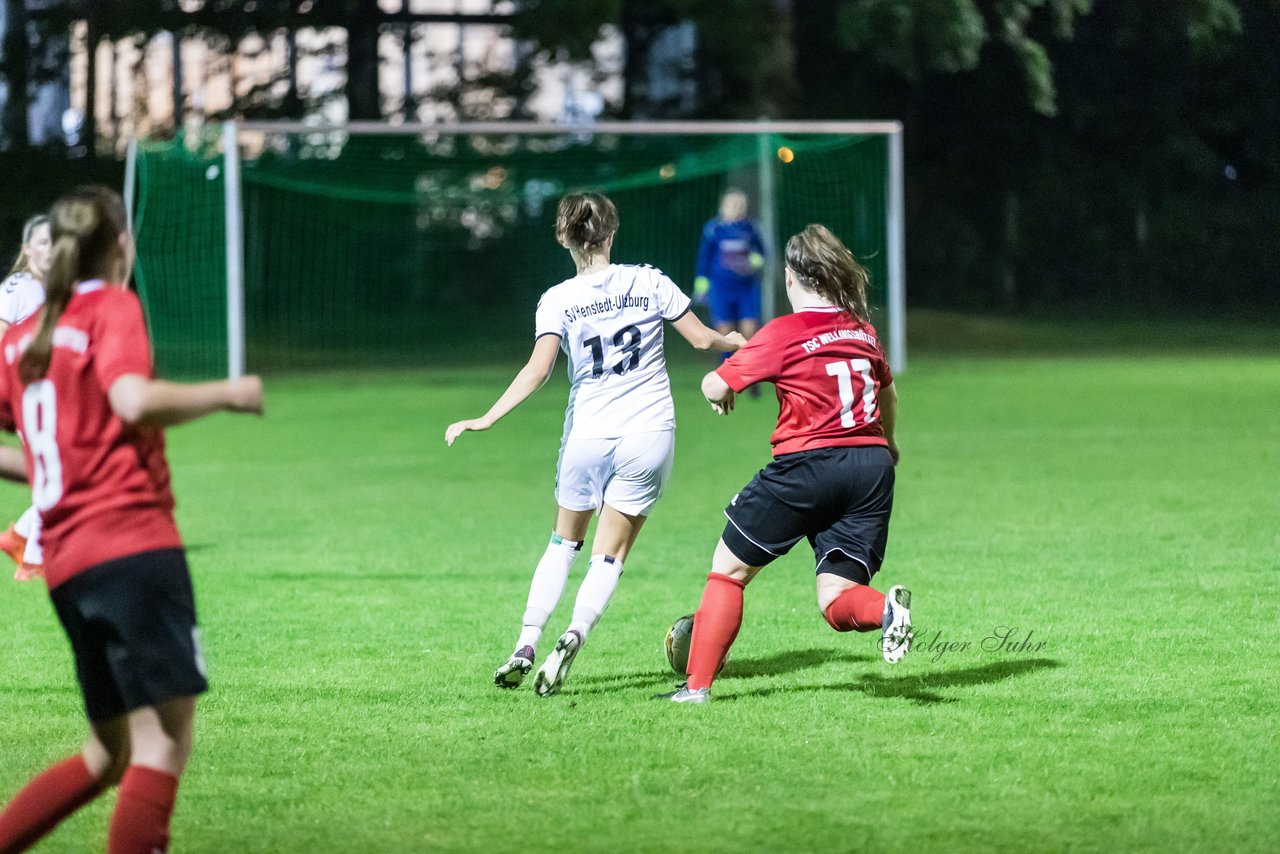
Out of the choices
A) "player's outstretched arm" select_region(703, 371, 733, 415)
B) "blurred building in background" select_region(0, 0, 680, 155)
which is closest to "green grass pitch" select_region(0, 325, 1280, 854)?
"player's outstretched arm" select_region(703, 371, 733, 415)

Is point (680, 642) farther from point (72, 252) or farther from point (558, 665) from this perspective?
point (72, 252)

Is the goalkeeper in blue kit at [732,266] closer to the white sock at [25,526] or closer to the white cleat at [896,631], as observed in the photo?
the white sock at [25,526]

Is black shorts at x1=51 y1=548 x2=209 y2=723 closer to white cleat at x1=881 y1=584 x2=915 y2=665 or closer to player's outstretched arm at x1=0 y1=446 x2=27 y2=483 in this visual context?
player's outstretched arm at x1=0 y1=446 x2=27 y2=483

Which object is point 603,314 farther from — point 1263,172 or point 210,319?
point 1263,172

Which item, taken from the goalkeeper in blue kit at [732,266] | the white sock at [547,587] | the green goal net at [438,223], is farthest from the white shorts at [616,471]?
the green goal net at [438,223]

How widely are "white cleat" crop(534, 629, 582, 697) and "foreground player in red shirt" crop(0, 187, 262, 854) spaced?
2.32 meters

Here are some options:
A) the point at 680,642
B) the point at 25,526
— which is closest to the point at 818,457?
the point at 680,642

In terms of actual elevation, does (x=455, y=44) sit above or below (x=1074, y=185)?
above

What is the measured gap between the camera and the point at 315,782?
482cm

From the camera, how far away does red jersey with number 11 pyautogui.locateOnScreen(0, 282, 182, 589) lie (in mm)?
3428

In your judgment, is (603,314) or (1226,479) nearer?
(603,314)

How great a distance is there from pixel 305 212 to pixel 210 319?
9.11 meters

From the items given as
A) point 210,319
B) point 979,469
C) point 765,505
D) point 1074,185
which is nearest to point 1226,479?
point 979,469

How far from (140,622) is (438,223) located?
28.9m
